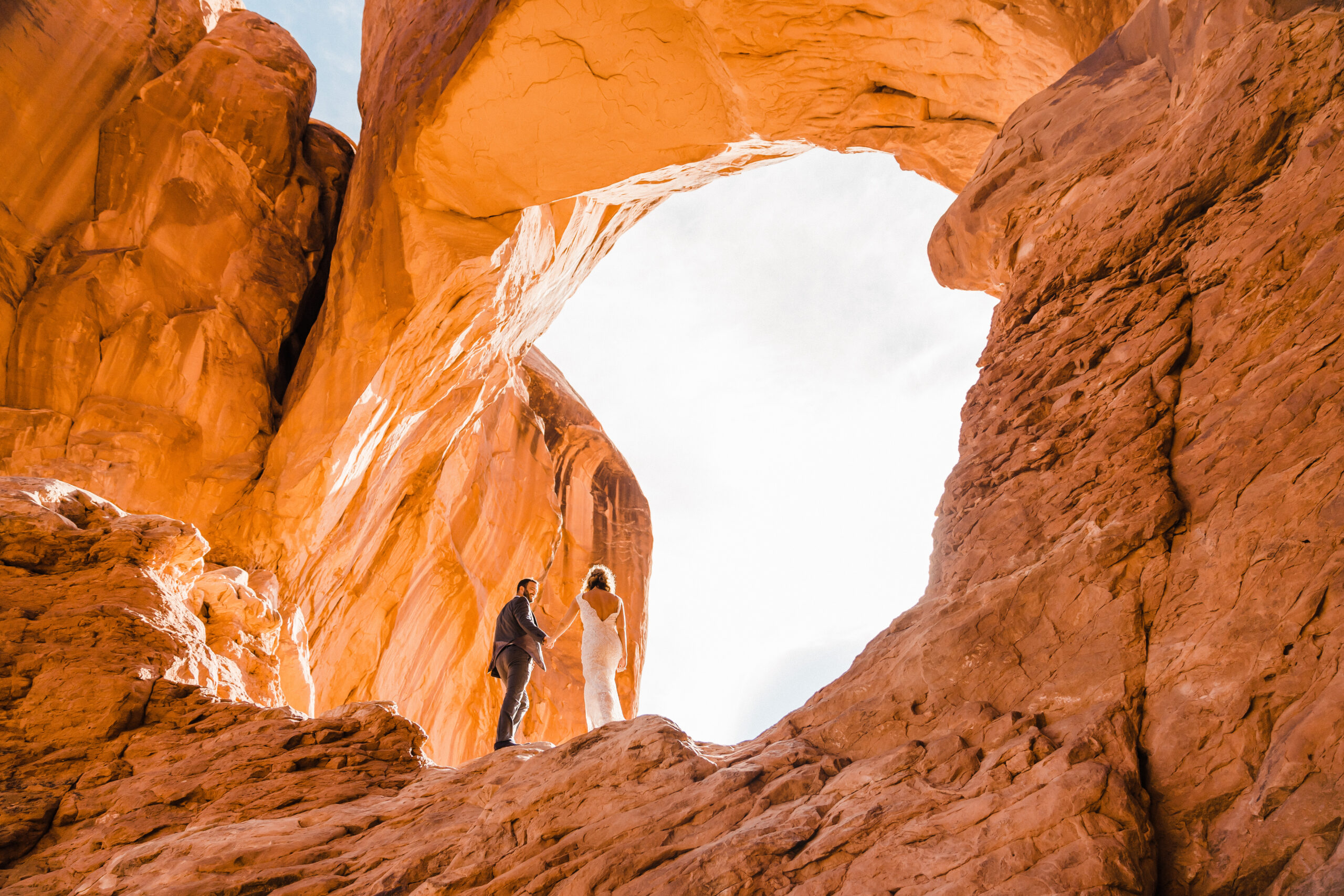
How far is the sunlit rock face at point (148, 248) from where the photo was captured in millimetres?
9422

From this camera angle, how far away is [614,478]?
770 inches

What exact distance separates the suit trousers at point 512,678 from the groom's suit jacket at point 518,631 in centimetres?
4

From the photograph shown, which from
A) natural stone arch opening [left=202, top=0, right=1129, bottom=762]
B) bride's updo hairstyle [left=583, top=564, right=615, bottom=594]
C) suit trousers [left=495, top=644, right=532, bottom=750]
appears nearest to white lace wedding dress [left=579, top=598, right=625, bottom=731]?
bride's updo hairstyle [left=583, top=564, right=615, bottom=594]

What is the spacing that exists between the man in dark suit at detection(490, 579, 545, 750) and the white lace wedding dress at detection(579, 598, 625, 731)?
0.42 meters

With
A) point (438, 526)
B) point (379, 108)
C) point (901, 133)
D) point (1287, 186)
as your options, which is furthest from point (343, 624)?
point (1287, 186)

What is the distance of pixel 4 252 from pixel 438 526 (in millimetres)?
6958

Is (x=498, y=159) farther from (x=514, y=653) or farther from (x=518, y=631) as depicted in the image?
(x=514, y=653)

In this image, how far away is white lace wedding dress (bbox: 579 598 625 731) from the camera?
6.92 m

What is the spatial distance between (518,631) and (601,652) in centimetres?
76

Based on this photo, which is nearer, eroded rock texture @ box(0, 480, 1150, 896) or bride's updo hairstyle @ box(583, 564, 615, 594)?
eroded rock texture @ box(0, 480, 1150, 896)

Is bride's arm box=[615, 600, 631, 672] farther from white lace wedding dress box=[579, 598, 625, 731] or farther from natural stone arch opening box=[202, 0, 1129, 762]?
natural stone arch opening box=[202, 0, 1129, 762]

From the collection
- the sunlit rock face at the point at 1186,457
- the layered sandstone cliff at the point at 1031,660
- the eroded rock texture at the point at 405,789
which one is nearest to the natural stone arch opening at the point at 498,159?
the layered sandstone cliff at the point at 1031,660

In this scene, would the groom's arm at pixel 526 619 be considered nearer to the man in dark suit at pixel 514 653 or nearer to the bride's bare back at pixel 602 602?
the man in dark suit at pixel 514 653

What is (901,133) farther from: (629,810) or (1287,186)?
(629,810)
